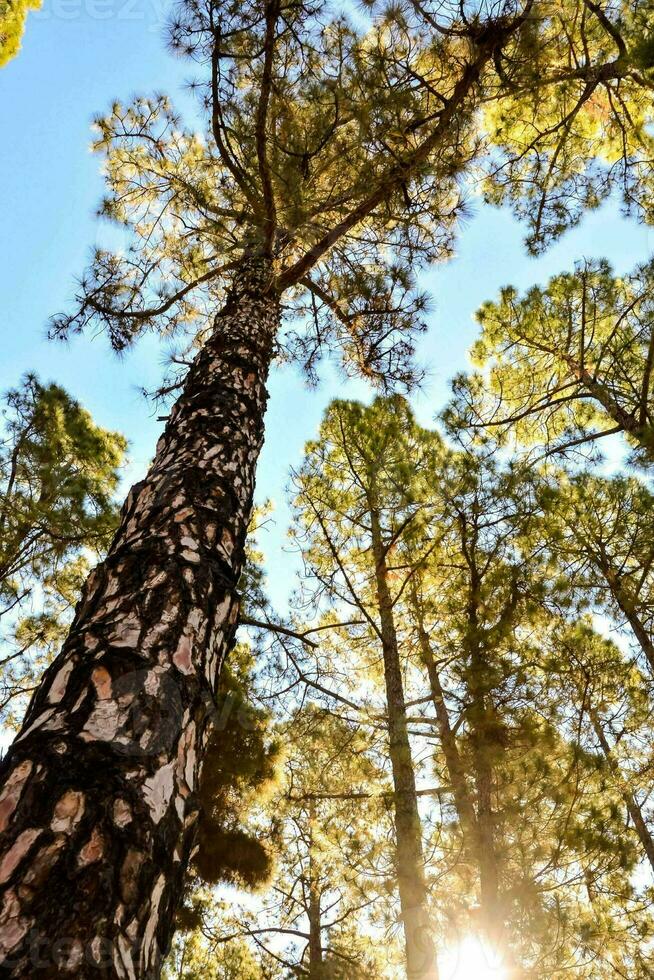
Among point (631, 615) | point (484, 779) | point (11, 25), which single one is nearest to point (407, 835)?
point (484, 779)

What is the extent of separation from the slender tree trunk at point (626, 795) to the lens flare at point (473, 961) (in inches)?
74.2

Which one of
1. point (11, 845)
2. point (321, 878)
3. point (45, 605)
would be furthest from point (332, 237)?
point (321, 878)

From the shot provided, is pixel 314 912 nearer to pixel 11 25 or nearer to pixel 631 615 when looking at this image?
pixel 631 615

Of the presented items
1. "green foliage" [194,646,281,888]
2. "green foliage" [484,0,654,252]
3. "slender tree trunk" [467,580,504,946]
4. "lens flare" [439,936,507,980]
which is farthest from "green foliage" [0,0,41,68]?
"lens flare" [439,936,507,980]

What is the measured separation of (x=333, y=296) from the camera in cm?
521

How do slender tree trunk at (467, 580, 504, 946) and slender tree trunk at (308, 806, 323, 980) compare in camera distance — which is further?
slender tree trunk at (308, 806, 323, 980)

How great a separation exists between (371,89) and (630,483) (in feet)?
15.0

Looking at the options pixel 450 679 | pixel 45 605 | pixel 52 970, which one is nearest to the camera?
pixel 52 970

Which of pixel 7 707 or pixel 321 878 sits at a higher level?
pixel 7 707

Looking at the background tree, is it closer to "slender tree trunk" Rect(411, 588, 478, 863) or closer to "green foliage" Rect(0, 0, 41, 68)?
"slender tree trunk" Rect(411, 588, 478, 863)

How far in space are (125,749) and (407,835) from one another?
Result: 417 cm

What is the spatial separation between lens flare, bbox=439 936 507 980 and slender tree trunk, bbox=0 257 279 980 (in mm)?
3787

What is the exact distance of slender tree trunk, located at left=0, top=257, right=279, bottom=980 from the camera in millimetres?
945

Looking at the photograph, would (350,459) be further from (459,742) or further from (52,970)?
(52,970)
